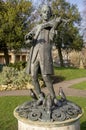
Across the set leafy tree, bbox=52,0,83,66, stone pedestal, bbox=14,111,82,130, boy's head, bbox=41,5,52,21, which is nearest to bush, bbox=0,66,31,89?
boy's head, bbox=41,5,52,21

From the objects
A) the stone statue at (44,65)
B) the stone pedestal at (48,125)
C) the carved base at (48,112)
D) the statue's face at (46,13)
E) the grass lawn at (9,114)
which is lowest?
the grass lawn at (9,114)

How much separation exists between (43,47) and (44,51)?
0.08 meters

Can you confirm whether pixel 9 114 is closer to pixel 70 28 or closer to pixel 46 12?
pixel 46 12

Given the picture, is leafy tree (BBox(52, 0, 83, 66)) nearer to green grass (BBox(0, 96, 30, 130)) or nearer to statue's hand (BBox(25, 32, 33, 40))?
green grass (BBox(0, 96, 30, 130))

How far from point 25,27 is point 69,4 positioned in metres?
7.28

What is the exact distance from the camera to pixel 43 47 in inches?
205

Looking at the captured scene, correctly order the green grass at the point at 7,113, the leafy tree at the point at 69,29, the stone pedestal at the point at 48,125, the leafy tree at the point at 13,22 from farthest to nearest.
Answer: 1. the leafy tree at the point at 69,29
2. the leafy tree at the point at 13,22
3. the green grass at the point at 7,113
4. the stone pedestal at the point at 48,125

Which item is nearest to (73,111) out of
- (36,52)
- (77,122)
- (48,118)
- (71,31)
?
(77,122)

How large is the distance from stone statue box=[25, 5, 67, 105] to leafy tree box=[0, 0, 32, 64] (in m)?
16.5

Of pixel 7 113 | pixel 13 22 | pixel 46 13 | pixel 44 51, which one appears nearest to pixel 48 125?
pixel 44 51

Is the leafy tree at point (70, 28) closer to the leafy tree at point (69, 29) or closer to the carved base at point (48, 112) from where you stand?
the leafy tree at point (69, 29)

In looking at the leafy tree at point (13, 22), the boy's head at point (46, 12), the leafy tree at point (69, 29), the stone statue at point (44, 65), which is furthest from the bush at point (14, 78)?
the leafy tree at point (69, 29)

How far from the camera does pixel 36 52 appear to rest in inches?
207

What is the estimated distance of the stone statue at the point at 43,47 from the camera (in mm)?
5219
